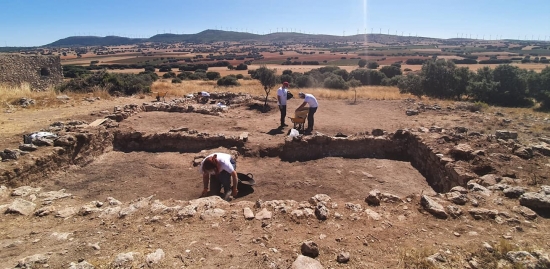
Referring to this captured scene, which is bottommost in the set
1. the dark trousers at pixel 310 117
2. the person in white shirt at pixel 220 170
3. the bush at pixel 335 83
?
the person in white shirt at pixel 220 170

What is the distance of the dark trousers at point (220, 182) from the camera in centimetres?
691

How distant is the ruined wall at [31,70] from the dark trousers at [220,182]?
20106mm

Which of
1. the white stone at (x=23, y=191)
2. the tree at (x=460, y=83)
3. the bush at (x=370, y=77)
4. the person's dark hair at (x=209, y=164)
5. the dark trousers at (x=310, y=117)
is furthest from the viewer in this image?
the bush at (x=370, y=77)

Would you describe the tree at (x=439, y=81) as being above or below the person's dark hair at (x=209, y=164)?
above

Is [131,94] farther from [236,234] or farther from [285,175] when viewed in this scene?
[236,234]

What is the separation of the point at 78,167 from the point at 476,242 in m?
9.93

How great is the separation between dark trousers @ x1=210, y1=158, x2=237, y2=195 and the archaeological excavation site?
523 mm

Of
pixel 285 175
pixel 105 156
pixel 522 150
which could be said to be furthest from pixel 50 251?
pixel 522 150

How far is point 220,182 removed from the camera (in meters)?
7.16

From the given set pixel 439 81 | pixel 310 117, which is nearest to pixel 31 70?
pixel 310 117

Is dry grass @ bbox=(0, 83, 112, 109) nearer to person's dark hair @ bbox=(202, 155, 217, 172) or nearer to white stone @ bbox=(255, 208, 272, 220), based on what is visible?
person's dark hair @ bbox=(202, 155, 217, 172)

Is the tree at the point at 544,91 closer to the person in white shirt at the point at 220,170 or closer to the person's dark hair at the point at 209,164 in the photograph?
the person in white shirt at the point at 220,170

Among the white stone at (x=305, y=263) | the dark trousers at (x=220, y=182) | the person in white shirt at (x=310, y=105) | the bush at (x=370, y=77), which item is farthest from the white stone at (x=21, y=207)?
the bush at (x=370, y=77)

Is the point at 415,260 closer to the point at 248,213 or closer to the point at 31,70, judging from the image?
the point at 248,213
